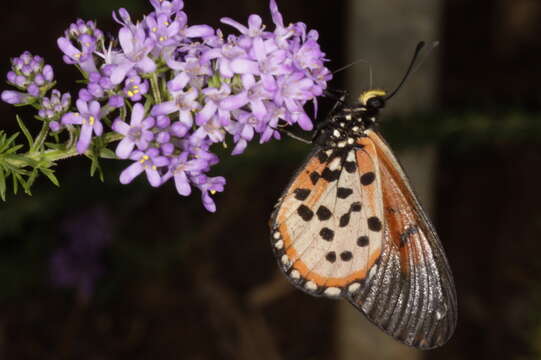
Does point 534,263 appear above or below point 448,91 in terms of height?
below

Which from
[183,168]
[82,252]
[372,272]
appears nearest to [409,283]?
[372,272]

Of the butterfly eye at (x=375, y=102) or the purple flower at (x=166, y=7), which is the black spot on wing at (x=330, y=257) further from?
the purple flower at (x=166, y=7)

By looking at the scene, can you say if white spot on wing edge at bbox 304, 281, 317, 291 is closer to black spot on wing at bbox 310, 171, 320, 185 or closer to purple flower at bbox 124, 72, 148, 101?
black spot on wing at bbox 310, 171, 320, 185

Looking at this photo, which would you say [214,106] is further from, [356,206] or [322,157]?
[356,206]

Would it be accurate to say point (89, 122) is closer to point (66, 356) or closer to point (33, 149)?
point (33, 149)

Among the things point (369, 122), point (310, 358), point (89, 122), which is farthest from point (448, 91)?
point (89, 122)

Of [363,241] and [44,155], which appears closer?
[44,155]

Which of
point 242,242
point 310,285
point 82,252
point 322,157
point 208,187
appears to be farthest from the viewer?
point 242,242
